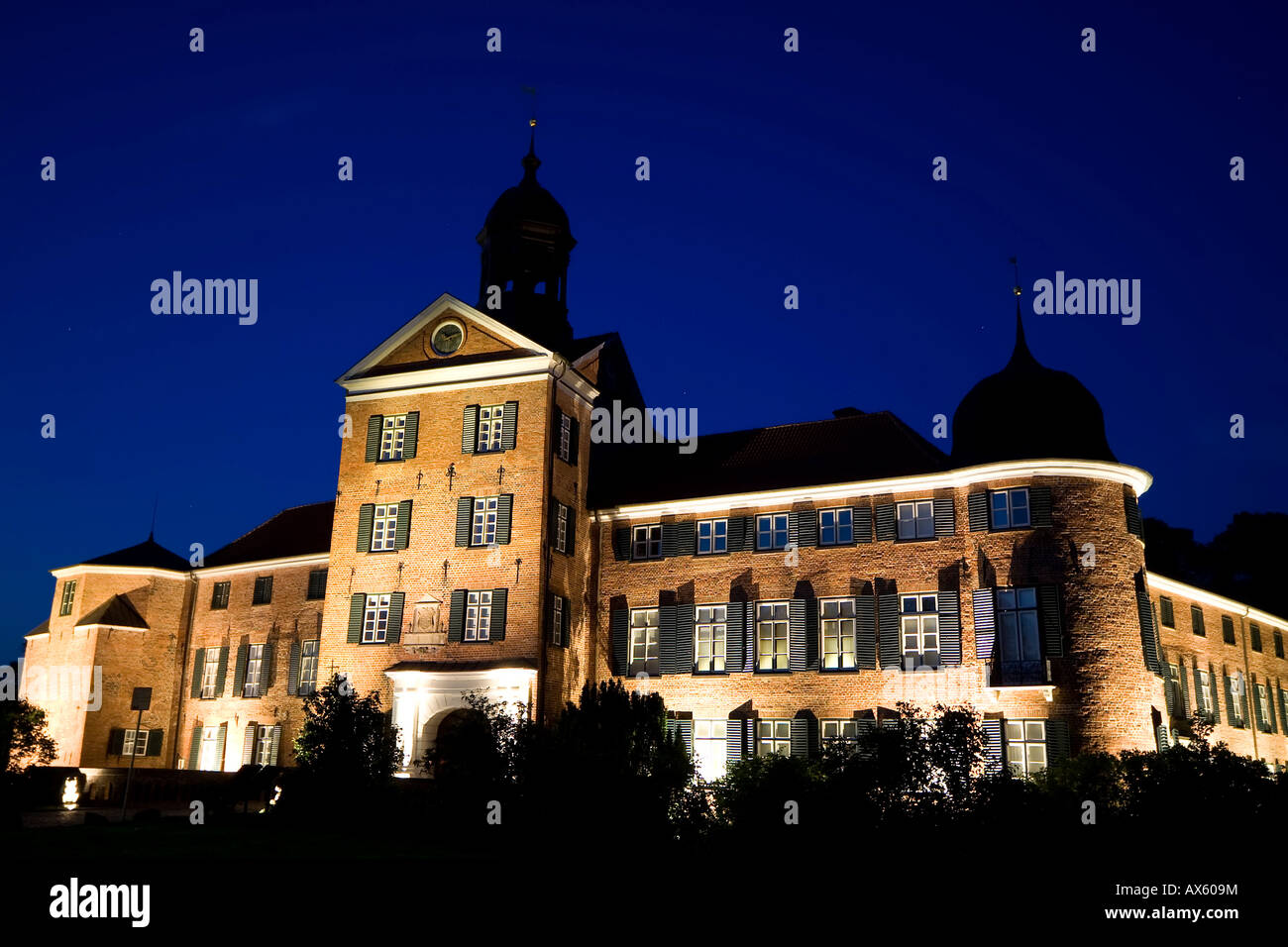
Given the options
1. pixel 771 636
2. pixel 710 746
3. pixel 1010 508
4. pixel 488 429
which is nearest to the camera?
pixel 1010 508

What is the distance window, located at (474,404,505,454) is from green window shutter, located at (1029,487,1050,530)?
15.9m

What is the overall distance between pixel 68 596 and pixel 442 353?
21233 mm

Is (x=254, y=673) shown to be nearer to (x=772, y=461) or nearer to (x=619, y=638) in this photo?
(x=619, y=638)

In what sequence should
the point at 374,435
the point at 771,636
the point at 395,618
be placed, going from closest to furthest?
1. the point at 771,636
2. the point at 395,618
3. the point at 374,435

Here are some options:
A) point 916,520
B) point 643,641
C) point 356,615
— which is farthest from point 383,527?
point 916,520

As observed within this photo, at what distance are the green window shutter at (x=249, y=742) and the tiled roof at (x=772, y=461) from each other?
15851 mm

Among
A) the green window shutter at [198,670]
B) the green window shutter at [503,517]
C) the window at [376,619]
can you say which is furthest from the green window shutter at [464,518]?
the green window shutter at [198,670]

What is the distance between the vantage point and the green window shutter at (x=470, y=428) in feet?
118

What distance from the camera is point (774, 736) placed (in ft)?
107

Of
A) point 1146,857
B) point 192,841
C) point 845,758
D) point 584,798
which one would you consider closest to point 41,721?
point 192,841

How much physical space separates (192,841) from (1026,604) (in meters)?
21.0

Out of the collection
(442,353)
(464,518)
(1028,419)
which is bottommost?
(464,518)

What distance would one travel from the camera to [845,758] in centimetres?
1870

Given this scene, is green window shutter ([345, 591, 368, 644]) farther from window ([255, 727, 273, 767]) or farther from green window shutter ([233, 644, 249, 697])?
green window shutter ([233, 644, 249, 697])
